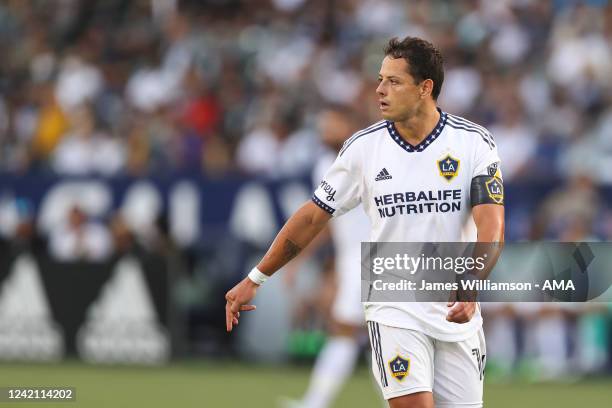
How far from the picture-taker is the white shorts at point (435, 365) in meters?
6.50

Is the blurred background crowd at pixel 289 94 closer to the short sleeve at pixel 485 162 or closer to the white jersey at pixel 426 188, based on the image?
the white jersey at pixel 426 188

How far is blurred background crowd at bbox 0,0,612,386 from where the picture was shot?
1434 cm

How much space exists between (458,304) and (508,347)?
853 centimetres

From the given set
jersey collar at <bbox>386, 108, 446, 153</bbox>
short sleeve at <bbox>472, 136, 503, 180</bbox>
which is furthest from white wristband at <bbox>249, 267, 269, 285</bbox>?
short sleeve at <bbox>472, 136, 503, 180</bbox>

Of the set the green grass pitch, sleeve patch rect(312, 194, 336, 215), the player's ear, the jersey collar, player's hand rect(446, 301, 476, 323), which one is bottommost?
the green grass pitch

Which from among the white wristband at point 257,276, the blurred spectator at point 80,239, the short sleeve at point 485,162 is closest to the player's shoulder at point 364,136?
the short sleeve at point 485,162

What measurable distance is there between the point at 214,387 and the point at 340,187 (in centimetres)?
668

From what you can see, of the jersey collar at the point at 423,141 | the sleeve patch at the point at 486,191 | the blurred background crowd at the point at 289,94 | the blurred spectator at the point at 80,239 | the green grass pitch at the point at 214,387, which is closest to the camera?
the sleeve patch at the point at 486,191

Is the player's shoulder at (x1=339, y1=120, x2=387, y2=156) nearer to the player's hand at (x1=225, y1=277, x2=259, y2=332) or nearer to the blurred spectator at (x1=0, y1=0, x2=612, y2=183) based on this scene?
the player's hand at (x1=225, y1=277, x2=259, y2=332)

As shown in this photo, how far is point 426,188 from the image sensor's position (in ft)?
21.5

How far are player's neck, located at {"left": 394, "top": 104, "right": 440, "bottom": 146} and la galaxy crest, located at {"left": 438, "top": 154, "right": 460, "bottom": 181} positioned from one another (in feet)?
0.60

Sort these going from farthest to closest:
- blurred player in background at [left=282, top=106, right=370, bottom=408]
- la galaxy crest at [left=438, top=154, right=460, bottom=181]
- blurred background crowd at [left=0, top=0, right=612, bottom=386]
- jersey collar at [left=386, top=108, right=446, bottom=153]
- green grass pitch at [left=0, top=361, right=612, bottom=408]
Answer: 1. blurred background crowd at [left=0, top=0, right=612, bottom=386]
2. green grass pitch at [left=0, top=361, right=612, bottom=408]
3. blurred player in background at [left=282, top=106, right=370, bottom=408]
4. jersey collar at [left=386, top=108, right=446, bottom=153]
5. la galaxy crest at [left=438, top=154, right=460, bottom=181]

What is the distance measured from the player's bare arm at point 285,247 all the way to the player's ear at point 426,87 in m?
0.82

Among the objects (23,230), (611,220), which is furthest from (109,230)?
(611,220)
